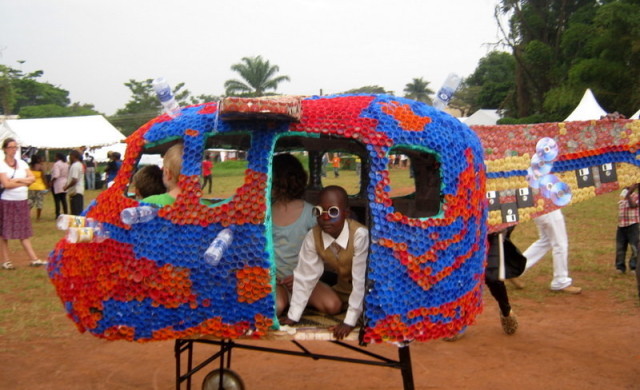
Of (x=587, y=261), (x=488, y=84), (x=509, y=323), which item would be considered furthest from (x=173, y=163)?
(x=488, y=84)

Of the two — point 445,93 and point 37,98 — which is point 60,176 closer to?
point 445,93

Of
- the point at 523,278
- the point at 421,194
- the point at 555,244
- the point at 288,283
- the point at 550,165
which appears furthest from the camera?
the point at 523,278

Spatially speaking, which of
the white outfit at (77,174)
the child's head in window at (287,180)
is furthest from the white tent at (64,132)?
the child's head in window at (287,180)

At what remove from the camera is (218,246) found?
326 cm

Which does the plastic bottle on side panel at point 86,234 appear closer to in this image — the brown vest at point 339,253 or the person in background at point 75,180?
the brown vest at point 339,253

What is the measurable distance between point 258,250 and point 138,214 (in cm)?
70

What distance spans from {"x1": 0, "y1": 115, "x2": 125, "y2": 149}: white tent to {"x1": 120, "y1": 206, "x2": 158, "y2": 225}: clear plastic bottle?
22.2 m

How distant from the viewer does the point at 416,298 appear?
11.4ft

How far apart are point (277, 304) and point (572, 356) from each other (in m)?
3.26

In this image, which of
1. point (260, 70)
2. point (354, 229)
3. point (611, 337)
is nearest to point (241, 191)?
point (354, 229)

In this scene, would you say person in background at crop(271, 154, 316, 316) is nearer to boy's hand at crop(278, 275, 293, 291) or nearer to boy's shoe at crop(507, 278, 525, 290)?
boy's hand at crop(278, 275, 293, 291)

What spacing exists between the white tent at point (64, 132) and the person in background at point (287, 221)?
21831 millimetres

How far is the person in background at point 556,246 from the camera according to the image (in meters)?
7.35

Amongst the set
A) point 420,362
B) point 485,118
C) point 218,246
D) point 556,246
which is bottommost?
point 420,362
